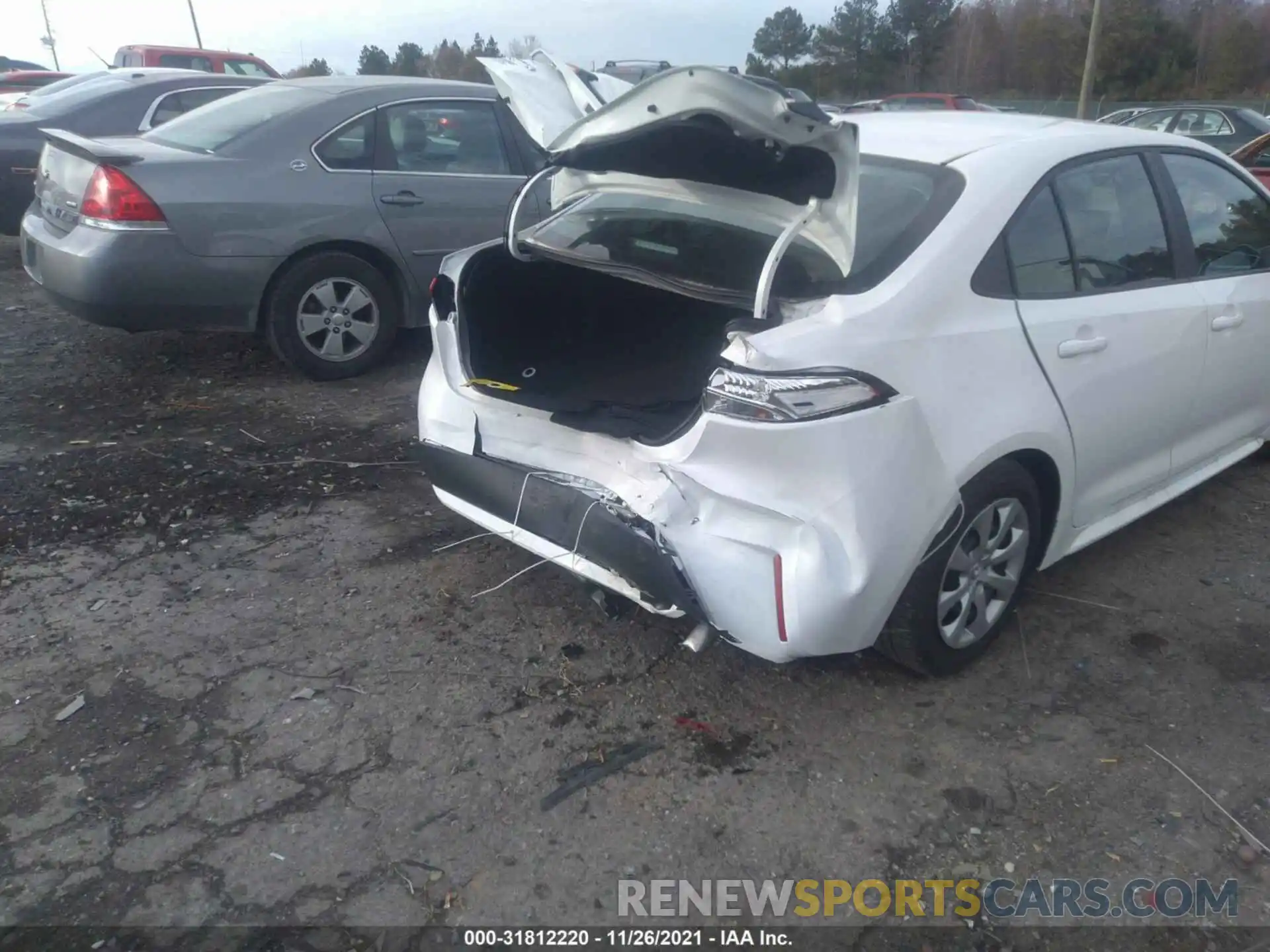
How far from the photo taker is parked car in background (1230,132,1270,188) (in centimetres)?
944

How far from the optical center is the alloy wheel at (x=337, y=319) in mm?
5773

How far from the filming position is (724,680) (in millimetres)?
3275

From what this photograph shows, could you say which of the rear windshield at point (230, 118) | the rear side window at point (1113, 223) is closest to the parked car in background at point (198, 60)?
the rear windshield at point (230, 118)

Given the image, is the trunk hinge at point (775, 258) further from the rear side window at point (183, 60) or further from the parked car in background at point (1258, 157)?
the rear side window at point (183, 60)

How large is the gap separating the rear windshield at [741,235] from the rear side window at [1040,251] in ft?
0.86

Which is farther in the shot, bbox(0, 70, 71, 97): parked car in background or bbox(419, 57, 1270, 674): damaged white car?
bbox(0, 70, 71, 97): parked car in background

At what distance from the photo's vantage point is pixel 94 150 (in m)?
5.42

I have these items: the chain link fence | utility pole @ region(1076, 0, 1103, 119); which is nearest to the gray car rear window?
utility pole @ region(1076, 0, 1103, 119)

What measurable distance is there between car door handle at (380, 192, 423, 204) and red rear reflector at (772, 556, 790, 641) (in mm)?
4095

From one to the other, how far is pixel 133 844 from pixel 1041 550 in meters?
2.80

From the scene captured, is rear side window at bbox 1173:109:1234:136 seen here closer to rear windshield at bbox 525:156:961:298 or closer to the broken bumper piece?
rear windshield at bbox 525:156:961:298

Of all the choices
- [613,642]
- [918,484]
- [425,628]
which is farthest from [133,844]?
[918,484]

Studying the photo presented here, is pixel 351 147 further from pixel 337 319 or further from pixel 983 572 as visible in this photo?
pixel 983 572

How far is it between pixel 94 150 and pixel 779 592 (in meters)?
4.61
